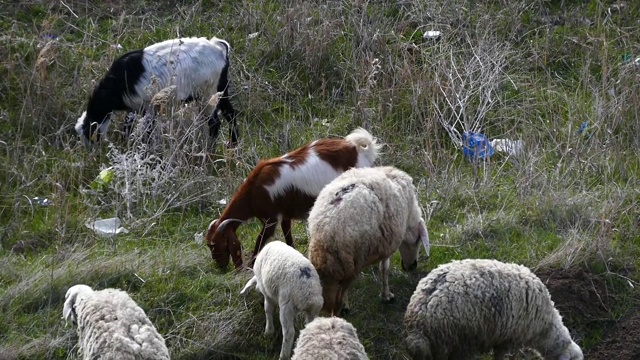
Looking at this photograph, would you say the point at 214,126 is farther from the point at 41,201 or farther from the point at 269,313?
the point at 269,313

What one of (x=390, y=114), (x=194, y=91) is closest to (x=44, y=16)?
(x=194, y=91)

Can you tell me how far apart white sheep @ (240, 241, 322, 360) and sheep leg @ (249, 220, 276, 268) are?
3.02ft

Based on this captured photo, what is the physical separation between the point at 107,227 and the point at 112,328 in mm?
2415

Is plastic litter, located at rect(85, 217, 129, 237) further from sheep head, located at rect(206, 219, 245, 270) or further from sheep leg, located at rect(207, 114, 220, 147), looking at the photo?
sheep leg, located at rect(207, 114, 220, 147)

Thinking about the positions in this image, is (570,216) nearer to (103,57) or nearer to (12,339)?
(12,339)

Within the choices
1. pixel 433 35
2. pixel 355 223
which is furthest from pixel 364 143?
pixel 433 35

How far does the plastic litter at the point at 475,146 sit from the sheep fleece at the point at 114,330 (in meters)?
3.91

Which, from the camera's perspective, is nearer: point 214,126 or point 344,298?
point 344,298

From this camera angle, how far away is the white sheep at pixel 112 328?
6.03 m

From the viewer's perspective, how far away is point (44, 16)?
11820 millimetres

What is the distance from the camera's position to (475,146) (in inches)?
370

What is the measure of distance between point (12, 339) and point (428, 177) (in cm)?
369

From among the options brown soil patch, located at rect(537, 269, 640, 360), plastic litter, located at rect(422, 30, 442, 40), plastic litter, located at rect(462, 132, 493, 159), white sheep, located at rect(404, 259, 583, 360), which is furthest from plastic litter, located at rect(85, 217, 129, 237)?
plastic litter, located at rect(422, 30, 442, 40)

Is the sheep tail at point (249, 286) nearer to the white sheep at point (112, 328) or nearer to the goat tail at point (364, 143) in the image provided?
the white sheep at point (112, 328)
